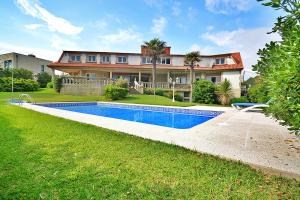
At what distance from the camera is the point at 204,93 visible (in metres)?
26.5

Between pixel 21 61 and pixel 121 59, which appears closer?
pixel 121 59

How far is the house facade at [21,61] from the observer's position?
3959cm

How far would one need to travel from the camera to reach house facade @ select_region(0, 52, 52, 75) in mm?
39594

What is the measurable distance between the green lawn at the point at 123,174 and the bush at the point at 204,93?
22.6 meters

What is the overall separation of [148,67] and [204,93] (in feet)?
36.0

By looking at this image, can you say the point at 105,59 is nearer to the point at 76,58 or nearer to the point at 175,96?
the point at 76,58

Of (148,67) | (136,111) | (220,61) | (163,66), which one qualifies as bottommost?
(136,111)

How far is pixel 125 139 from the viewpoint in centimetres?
556

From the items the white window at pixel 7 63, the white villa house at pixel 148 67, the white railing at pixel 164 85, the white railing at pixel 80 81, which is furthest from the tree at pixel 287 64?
the white window at pixel 7 63

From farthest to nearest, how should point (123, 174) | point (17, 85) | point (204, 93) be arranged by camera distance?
1. point (17, 85)
2. point (204, 93)
3. point (123, 174)

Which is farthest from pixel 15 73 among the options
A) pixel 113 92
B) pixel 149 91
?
pixel 149 91

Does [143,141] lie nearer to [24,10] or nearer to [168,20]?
[24,10]

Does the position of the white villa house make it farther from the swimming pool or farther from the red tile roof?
the swimming pool

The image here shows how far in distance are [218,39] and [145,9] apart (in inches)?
542
